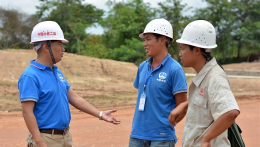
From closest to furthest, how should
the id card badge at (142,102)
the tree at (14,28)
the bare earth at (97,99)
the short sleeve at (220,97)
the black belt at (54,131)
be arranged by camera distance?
the short sleeve at (220,97), the black belt at (54,131), the id card badge at (142,102), the bare earth at (97,99), the tree at (14,28)

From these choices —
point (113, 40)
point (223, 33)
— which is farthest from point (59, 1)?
point (223, 33)

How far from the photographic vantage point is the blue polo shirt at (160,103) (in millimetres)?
3604

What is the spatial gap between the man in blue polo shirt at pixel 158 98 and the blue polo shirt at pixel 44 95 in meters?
0.81

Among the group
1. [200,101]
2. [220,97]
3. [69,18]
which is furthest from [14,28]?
[220,97]

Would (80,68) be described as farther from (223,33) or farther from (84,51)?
(223,33)

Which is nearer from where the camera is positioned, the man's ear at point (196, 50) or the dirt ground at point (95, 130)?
the man's ear at point (196, 50)

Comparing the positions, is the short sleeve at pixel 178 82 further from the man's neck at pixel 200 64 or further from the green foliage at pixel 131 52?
the green foliage at pixel 131 52

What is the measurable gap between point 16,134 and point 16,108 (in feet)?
12.3

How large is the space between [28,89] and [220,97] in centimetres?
173

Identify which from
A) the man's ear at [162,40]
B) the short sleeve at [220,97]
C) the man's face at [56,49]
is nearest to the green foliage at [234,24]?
the man's ear at [162,40]

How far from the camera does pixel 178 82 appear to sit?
3.61 m

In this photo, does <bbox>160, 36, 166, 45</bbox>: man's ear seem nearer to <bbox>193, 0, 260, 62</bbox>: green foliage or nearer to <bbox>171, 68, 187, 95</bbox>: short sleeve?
<bbox>171, 68, 187, 95</bbox>: short sleeve

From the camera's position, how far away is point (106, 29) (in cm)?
3250

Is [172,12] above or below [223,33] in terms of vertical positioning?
above
